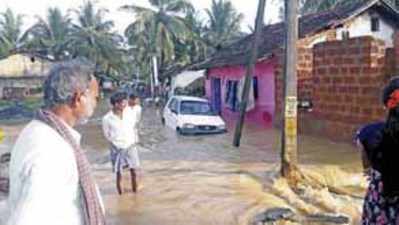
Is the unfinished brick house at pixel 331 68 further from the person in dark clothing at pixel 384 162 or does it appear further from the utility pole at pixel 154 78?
the utility pole at pixel 154 78

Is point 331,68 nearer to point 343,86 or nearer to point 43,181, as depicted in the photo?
point 343,86

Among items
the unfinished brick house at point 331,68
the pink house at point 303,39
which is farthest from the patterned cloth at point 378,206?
the pink house at point 303,39

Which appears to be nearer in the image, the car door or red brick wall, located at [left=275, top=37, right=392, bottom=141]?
red brick wall, located at [left=275, top=37, right=392, bottom=141]

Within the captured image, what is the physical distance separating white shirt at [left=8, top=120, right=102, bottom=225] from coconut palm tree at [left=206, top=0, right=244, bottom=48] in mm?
53467

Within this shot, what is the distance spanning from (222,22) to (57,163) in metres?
54.6

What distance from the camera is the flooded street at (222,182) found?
31.5 feet

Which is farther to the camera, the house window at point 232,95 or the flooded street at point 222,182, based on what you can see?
the house window at point 232,95

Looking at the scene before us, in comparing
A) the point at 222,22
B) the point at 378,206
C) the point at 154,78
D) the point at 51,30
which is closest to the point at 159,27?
the point at 154,78

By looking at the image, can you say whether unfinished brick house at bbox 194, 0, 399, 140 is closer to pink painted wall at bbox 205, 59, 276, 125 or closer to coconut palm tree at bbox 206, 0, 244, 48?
pink painted wall at bbox 205, 59, 276, 125

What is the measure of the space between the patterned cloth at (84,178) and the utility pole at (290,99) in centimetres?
897

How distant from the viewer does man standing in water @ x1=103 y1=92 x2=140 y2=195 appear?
9.96 metres

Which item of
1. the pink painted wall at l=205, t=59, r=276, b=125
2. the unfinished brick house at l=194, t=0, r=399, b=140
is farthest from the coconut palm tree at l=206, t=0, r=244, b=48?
the pink painted wall at l=205, t=59, r=276, b=125

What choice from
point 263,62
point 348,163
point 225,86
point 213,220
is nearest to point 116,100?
point 213,220

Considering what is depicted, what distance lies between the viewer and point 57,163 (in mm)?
2680
